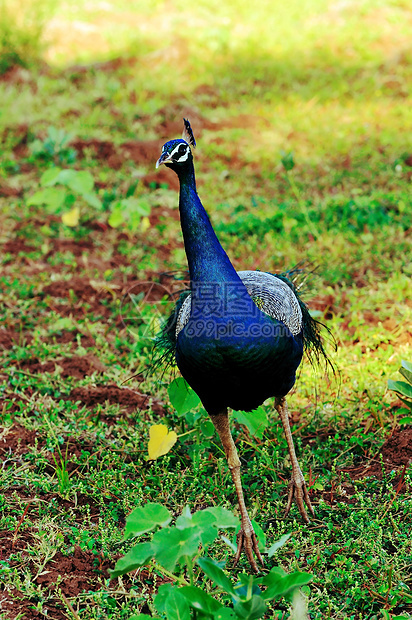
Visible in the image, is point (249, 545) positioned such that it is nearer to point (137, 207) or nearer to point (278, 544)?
point (278, 544)

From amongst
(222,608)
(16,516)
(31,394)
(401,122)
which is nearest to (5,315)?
(31,394)

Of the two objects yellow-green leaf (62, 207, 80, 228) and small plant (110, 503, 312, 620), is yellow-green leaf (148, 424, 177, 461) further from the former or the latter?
yellow-green leaf (62, 207, 80, 228)

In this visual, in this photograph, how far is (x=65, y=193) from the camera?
536cm

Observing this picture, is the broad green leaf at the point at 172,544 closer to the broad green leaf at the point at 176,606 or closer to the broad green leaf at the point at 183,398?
the broad green leaf at the point at 176,606

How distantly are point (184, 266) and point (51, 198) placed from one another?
4.02ft

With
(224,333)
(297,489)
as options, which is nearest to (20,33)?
(224,333)

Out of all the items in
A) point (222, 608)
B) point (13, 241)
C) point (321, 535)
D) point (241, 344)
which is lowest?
point (13, 241)

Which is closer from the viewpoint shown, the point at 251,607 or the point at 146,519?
the point at 251,607

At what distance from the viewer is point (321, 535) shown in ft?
9.23

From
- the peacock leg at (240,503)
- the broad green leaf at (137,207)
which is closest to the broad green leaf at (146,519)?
the peacock leg at (240,503)

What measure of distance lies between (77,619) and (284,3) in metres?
9.67

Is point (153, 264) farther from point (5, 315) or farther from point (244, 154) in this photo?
point (244, 154)

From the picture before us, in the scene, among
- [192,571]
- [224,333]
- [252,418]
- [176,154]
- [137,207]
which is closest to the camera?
[192,571]

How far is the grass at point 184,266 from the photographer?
277cm
